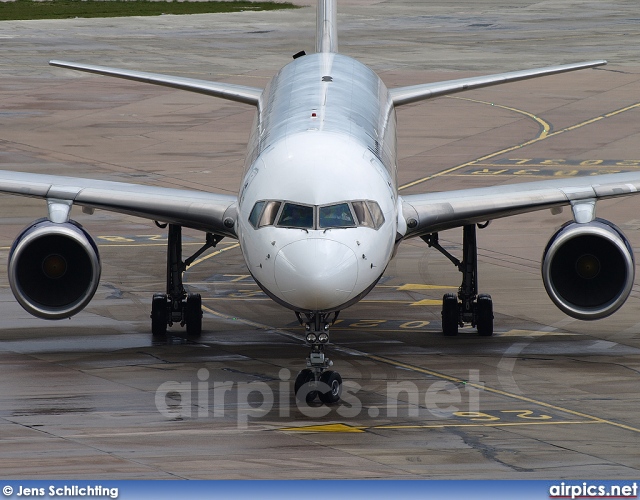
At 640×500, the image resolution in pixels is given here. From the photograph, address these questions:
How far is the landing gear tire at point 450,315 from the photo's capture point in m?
26.8

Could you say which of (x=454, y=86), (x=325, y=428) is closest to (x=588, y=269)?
(x=325, y=428)

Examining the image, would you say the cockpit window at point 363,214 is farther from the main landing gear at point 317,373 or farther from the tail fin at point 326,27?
the tail fin at point 326,27

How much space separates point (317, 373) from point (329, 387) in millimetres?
270

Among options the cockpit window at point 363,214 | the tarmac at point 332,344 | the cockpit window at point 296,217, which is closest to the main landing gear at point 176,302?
the tarmac at point 332,344

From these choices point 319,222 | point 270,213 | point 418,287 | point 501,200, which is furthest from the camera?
point 418,287

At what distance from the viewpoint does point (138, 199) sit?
25.3 metres

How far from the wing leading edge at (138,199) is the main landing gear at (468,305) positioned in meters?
4.19

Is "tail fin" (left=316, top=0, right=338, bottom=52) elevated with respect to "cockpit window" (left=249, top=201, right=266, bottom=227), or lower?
elevated

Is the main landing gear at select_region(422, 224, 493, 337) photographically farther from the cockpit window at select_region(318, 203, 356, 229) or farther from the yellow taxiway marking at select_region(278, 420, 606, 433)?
the yellow taxiway marking at select_region(278, 420, 606, 433)

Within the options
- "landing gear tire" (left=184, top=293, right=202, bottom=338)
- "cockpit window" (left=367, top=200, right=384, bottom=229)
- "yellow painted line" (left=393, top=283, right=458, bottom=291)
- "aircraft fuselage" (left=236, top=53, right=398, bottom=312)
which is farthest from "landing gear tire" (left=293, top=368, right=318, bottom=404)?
"yellow painted line" (left=393, top=283, right=458, bottom=291)

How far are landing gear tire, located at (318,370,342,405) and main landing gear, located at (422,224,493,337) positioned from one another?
5.51m

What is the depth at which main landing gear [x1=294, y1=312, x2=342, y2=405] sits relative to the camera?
70.2 ft

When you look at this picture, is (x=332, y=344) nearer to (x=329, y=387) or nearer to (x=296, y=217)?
(x=329, y=387)

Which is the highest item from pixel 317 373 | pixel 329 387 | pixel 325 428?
pixel 317 373
